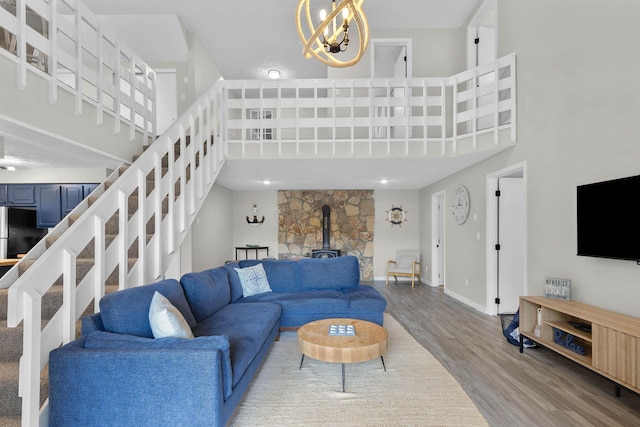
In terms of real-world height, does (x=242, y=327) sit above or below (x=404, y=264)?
above

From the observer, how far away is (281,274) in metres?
4.22

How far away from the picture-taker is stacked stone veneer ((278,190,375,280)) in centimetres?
797

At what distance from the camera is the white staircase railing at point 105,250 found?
1581 mm

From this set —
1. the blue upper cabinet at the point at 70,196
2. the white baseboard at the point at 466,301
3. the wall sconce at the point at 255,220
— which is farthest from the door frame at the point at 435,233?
the blue upper cabinet at the point at 70,196

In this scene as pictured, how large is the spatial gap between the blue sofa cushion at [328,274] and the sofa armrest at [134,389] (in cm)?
251

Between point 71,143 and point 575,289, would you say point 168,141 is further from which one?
point 575,289

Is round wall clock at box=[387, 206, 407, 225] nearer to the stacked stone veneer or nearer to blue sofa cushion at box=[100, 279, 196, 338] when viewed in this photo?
the stacked stone veneer

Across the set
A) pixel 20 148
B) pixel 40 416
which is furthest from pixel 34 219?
pixel 40 416

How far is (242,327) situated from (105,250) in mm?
1142

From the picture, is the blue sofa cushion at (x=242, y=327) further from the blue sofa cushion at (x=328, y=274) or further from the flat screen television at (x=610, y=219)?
the flat screen television at (x=610, y=219)

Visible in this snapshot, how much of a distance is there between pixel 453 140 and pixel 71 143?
4334 millimetres

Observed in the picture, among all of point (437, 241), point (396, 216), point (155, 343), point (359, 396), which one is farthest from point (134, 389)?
point (396, 216)

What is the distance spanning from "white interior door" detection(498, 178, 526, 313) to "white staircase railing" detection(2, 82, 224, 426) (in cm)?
391

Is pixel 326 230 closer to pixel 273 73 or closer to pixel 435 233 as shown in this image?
pixel 435 233
